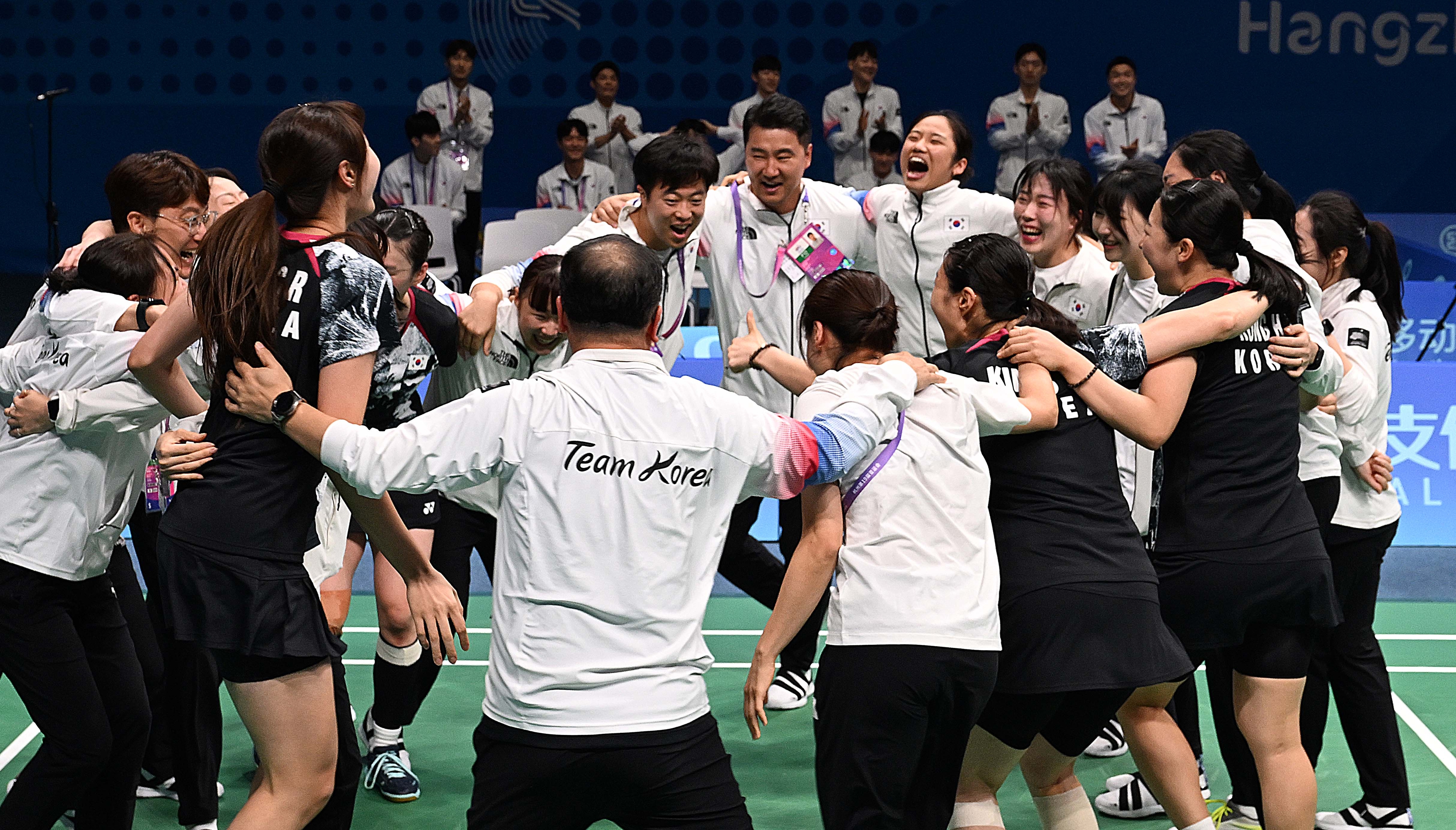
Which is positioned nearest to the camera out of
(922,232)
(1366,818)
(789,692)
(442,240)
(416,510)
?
(1366,818)

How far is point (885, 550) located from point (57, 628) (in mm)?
2184

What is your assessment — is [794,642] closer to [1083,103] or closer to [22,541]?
[22,541]

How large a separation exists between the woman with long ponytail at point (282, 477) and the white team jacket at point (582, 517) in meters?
0.33

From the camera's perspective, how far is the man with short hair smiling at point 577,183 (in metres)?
14.3

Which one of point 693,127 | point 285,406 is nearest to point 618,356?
point 285,406

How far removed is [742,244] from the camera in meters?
6.10

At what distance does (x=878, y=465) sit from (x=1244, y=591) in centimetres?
111

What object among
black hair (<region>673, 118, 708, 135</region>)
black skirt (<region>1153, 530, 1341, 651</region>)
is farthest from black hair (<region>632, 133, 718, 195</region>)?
black hair (<region>673, 118, 708, 135</region>)

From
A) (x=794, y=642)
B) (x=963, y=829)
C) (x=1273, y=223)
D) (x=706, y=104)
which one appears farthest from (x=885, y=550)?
(x=706, y=104)

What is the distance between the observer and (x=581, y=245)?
310 cm

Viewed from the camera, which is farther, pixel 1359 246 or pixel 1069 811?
pixel 1359 246

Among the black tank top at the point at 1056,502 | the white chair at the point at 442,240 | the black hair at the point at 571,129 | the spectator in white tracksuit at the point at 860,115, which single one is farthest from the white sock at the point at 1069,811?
the spectator in white tracksuit at the point at 860,115

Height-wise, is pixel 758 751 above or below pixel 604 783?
below

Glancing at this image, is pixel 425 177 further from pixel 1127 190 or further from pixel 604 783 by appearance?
pixel 604 783
